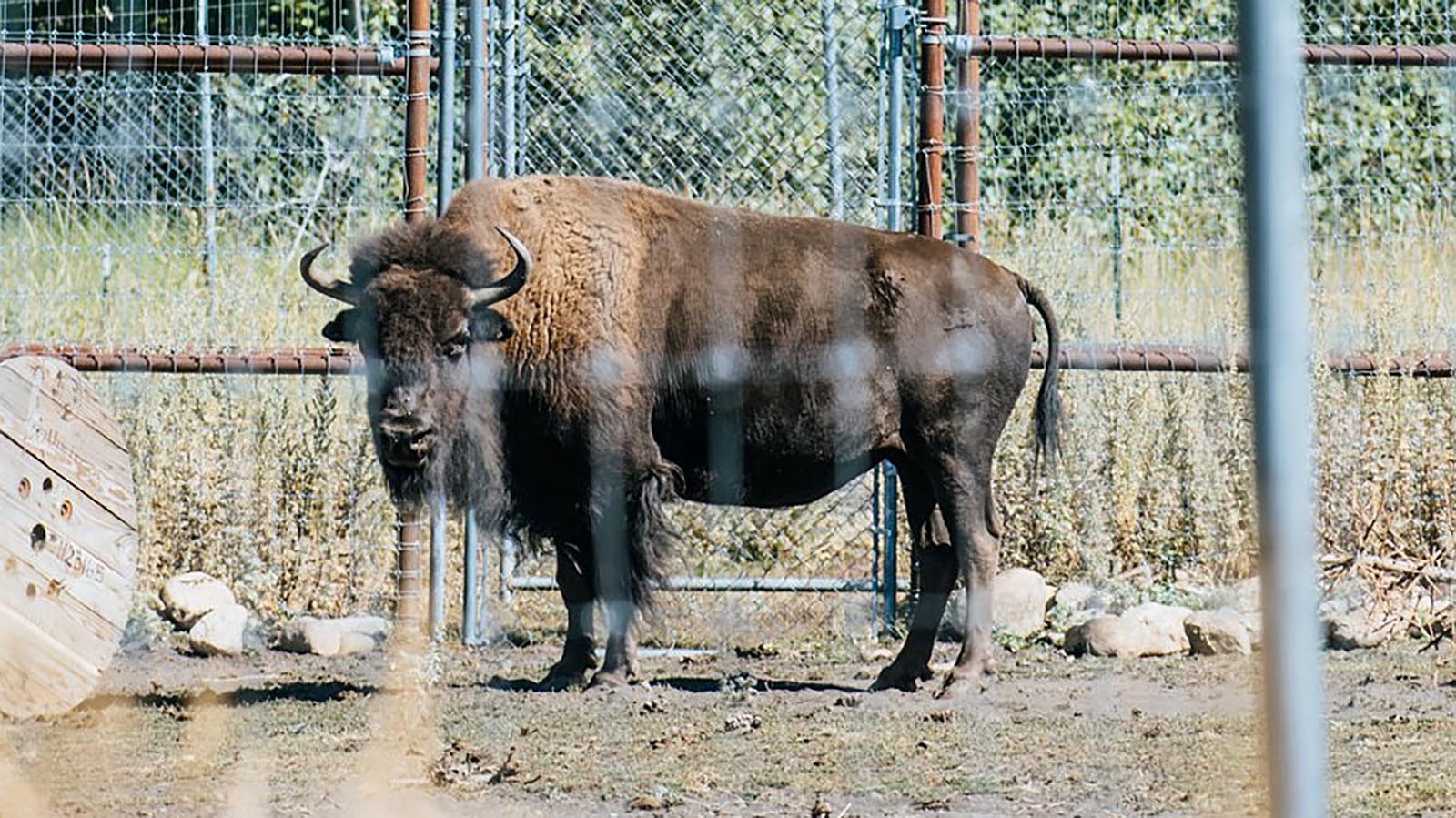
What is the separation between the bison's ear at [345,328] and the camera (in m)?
5.98

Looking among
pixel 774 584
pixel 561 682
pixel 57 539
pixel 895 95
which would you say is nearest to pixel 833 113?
pixel 895 95

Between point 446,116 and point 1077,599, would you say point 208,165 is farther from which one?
point 1077,599

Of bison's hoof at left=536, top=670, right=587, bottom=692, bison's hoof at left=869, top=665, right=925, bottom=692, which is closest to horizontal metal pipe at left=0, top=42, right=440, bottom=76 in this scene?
bison's hoof at left=536, top=670, right=587, bottom=692

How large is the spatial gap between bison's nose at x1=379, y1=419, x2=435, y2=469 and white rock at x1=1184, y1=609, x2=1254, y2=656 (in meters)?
2.86

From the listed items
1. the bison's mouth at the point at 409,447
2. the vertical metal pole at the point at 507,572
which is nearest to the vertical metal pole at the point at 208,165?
the vertical metal pole at the point at 507,572

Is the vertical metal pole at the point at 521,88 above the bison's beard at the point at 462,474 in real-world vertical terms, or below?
above

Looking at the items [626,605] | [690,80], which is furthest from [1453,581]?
[690,80]

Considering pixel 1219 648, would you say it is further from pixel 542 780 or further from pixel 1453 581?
pixel 542 780

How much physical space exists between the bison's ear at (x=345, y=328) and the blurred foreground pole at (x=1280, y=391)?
4.93m

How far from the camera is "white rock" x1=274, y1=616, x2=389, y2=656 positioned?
707 cm

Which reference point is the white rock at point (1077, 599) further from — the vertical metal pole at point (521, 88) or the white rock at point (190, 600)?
the white rock at point (190, 600)

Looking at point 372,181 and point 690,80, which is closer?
point 690,80

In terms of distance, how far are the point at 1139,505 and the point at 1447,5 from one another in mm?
2370

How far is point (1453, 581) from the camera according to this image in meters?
6.51
